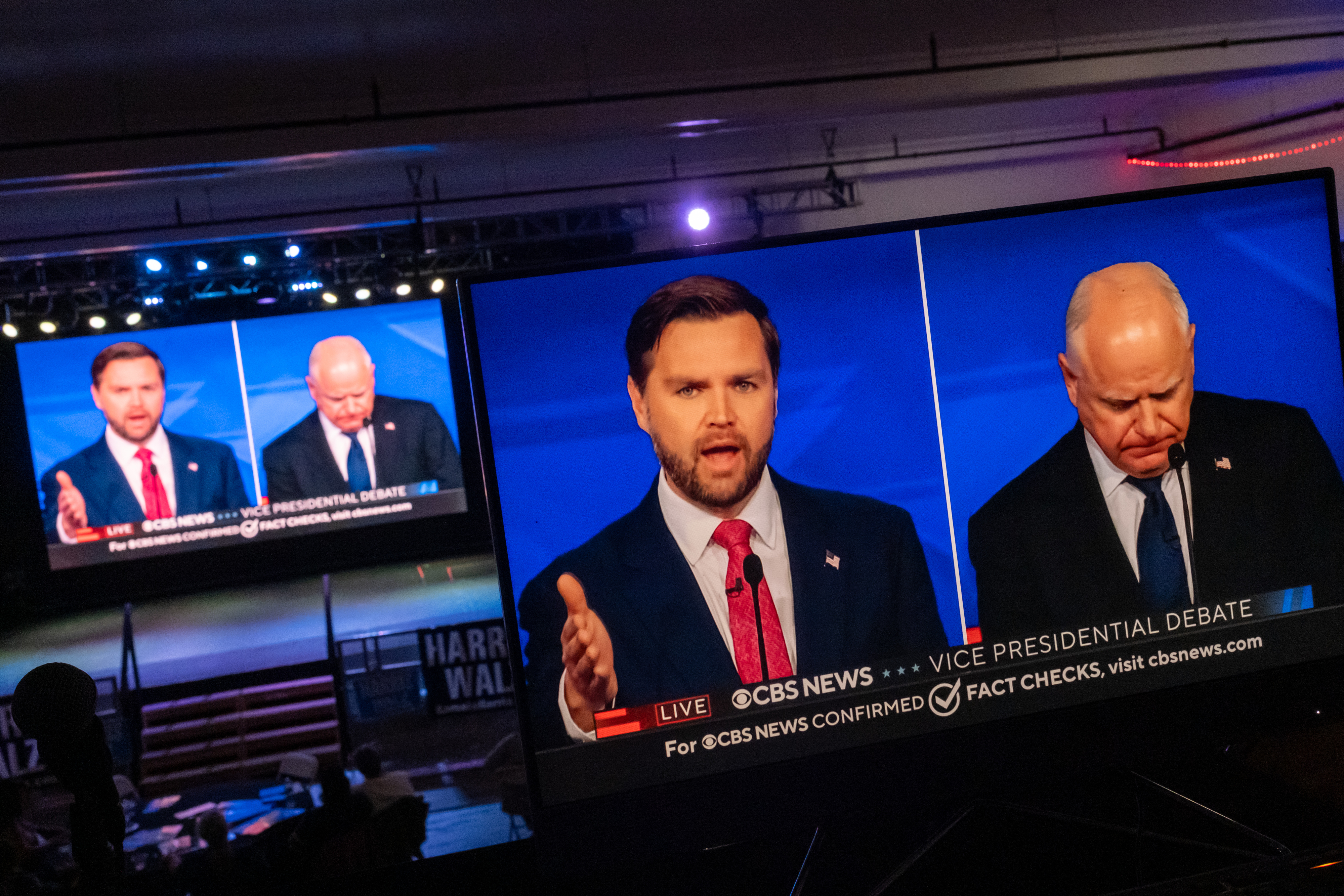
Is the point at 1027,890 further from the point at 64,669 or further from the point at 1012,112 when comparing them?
the point at 1012,112

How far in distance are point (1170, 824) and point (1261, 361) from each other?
3.87 ft

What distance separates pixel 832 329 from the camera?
1.83m

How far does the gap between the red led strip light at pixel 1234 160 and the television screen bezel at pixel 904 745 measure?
346 inches

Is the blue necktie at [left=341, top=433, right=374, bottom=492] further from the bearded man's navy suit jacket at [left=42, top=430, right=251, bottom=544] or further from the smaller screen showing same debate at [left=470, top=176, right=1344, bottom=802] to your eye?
the smaller screen showing same debate at [left=470, top=176, right=1344, bottom=802]

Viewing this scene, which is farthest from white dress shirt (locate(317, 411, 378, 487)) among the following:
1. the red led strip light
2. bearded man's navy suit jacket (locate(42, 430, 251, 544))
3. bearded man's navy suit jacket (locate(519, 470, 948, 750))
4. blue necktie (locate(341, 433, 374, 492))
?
the red led strip light

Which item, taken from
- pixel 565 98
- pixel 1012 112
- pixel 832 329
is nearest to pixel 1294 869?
pixel 832 329

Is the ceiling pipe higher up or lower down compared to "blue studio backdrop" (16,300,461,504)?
higher up

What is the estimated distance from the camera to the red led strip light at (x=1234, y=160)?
28.9 feet

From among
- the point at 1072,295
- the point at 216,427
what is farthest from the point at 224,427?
the point at 1072,295

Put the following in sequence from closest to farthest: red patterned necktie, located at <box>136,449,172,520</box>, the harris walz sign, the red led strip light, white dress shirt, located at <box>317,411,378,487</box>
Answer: the harris walz sign → the red led strip light → red patterned necktie, located at <box>136,449,172,520</box> → white dress shirt, located at <box>317,411,378,487</box>

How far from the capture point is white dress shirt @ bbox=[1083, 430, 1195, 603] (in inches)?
74.9

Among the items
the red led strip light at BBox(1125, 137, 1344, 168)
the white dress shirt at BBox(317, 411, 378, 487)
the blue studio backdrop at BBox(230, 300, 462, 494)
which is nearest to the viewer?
the red led strip light at BBox(1125, 137, 1344, 168)

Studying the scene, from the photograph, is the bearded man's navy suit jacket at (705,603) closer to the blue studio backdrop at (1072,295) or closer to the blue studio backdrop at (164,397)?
the blue studio backdrop at (1072,295)

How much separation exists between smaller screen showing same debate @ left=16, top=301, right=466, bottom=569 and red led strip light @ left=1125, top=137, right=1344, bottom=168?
8.82 meters
